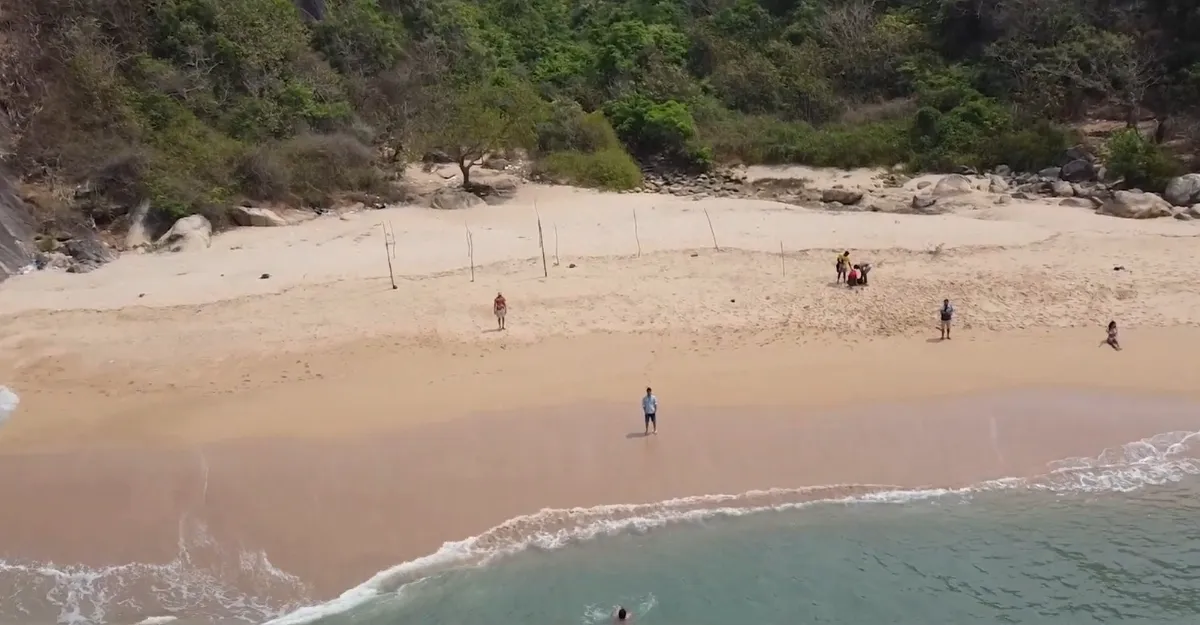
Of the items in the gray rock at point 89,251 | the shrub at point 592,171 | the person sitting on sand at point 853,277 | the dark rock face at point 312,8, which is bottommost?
the person sitting on sand at point 853,277

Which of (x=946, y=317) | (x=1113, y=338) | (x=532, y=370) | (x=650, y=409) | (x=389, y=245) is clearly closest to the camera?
(x=650, y=409)

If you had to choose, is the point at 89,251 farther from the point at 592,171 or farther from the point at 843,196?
the point at 843,196

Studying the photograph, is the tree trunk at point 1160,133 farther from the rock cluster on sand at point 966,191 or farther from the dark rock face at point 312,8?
the dark rock face at point 312,8

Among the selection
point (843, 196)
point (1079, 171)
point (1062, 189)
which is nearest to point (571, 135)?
point (843, 196)

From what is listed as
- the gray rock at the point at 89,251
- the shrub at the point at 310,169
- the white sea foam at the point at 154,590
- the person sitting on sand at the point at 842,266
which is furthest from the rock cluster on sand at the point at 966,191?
the white sea foam at the point at 154,590

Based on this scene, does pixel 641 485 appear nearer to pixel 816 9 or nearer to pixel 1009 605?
pixel 1009 605

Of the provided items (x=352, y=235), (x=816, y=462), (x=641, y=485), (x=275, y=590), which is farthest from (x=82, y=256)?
(x=816, y=462)

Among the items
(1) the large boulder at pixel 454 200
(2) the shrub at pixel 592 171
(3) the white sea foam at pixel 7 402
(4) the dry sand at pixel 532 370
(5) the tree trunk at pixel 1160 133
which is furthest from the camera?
(2) the shrub at pixel 592 171
